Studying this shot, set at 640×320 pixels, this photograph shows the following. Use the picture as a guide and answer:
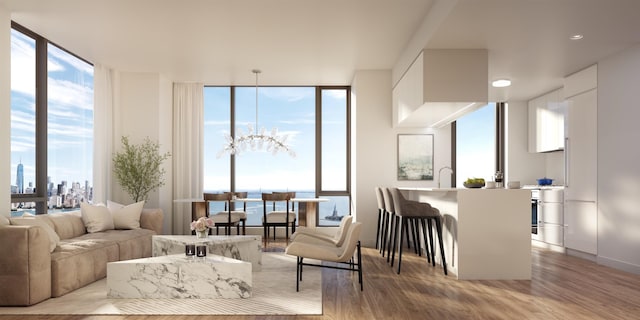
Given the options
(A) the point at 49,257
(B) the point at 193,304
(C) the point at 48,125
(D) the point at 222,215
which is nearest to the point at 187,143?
(D) the point at 222,215

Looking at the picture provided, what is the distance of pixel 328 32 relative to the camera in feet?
20.2

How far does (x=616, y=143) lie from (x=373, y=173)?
3451 millimetres

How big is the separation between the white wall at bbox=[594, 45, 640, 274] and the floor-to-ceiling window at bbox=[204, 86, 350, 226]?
4.35m

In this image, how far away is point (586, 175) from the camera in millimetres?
6684

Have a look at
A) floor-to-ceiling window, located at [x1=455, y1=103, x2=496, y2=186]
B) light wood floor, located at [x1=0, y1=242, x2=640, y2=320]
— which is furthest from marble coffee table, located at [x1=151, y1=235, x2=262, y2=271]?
floor-to-ceiling window, located at [x1=455, y1=103, x2=496, y2=186]

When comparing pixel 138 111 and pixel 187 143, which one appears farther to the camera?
pixel 187 143

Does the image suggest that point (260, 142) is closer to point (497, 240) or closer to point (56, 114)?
point (56, 114)

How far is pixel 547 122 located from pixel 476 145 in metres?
1.39

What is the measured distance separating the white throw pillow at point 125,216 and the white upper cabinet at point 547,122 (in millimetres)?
6514

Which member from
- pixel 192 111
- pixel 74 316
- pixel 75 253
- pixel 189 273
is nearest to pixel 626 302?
pixel 189 273

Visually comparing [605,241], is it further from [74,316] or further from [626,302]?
[74,316]

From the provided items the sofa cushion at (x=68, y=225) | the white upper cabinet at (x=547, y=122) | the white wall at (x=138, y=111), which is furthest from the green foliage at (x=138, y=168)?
the white upper cabinet at (x=547, y=122)

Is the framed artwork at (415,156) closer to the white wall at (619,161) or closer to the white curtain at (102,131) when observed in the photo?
the white wall at (619,161)

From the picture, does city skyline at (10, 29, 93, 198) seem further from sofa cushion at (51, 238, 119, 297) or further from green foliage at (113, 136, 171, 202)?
sofa cushion at (51, 238, 119, 297)
